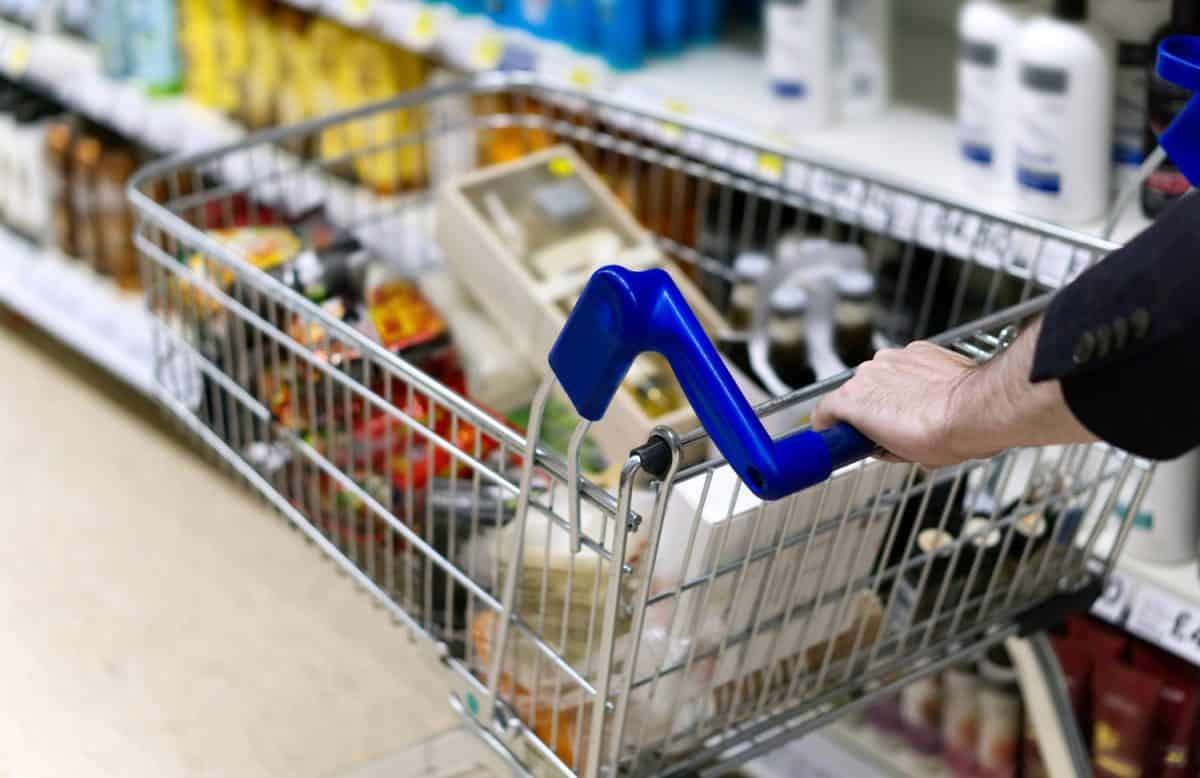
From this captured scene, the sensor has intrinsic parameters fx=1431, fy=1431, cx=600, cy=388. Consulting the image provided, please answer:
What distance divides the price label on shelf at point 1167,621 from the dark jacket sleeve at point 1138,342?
789 millimetres

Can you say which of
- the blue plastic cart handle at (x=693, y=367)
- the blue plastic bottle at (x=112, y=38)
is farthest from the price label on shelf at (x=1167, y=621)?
the blue plastic bottle at (x=112, y=38)

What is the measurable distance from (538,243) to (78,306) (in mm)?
1288

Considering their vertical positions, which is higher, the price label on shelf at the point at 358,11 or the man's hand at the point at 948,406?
the man's hand at the point at 948,406

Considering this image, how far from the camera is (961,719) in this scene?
71.7 inches

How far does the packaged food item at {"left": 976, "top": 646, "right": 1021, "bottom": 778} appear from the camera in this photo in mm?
1768

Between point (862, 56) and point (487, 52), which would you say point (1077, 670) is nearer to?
point (862, 56)

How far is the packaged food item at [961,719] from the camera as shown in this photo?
71.2 inches

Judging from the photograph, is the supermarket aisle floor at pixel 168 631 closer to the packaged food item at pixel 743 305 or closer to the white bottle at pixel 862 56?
the packaged food item at pixel 743 305

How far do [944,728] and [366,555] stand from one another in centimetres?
87

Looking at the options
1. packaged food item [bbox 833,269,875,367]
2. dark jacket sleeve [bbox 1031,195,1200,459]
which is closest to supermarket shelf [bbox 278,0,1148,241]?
packaged food item [bbox 833,269,875,367]

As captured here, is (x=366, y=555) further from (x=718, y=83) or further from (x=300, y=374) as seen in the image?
(x=718, y=83)

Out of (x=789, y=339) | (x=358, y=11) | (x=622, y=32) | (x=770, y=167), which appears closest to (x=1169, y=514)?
(x=789, y=339)

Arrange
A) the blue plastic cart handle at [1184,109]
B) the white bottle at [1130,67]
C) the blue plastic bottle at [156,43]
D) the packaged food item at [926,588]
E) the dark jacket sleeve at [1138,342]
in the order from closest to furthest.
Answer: the dark jacket sleeve at [1138,342] → the blue plastic cart handle at [1184,109] → the packaged food item at [926,588] → the white bottle at [1130,67] → the blue plastic bottle at [156,43]

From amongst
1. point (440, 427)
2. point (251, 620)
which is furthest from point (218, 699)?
point (440, 427)
